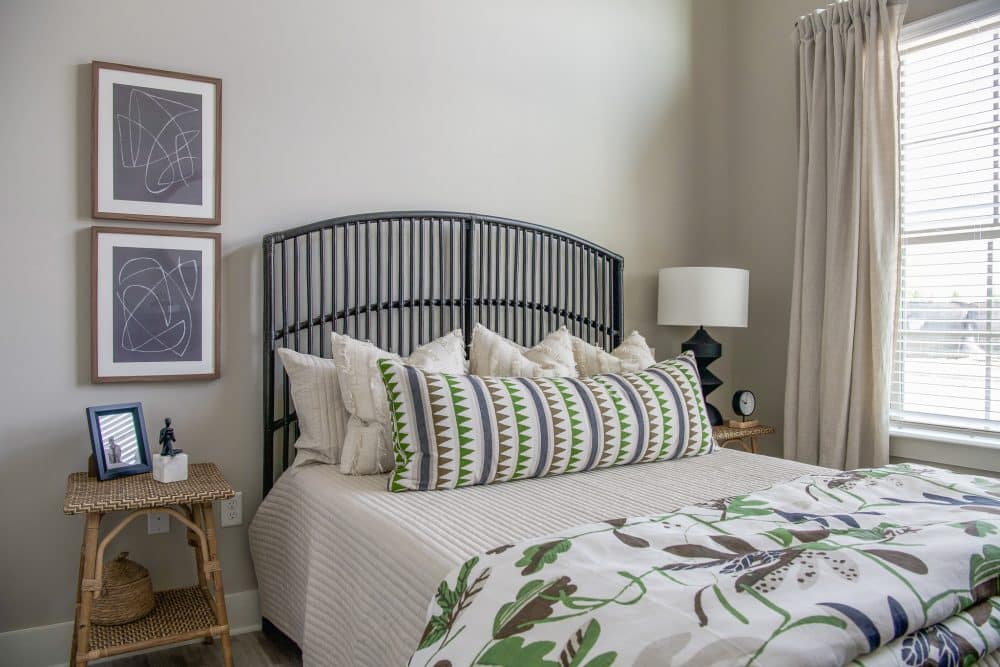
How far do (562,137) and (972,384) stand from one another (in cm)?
190

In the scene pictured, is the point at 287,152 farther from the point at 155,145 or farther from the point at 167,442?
the point at 167,442

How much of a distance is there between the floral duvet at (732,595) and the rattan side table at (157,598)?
3.16 feet

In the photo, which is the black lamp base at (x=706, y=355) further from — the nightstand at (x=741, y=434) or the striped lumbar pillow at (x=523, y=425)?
the striped lumbar pillow at (x=523, y=425)

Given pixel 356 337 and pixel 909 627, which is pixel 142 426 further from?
pixel 909 627

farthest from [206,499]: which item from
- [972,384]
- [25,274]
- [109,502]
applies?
[972,384]

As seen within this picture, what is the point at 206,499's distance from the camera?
6.39 ft

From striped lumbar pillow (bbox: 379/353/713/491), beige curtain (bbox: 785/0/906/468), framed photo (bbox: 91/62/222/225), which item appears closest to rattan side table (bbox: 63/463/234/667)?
striped lumbar pillow (bbox: 379/353/713/491)

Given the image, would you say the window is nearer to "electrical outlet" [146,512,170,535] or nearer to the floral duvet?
the floral duvet

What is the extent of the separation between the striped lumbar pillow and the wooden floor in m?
0.76

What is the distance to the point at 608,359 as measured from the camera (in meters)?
2.65

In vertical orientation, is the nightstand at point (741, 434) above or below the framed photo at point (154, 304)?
below

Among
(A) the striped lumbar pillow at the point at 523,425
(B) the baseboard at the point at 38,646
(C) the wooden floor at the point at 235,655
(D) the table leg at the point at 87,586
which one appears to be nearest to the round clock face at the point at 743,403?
(A) the striped lumbar pillow at the point at 523,425

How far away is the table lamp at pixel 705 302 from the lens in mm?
3080

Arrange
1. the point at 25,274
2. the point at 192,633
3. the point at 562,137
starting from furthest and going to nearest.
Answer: the point at 562,137 → the point at 25,274 → the point at 192,633
